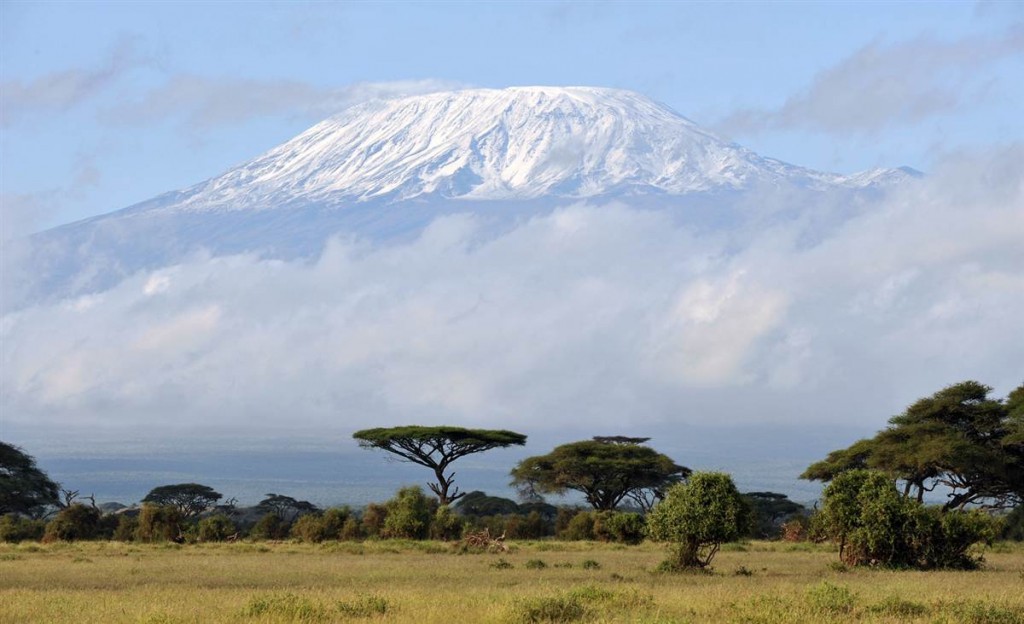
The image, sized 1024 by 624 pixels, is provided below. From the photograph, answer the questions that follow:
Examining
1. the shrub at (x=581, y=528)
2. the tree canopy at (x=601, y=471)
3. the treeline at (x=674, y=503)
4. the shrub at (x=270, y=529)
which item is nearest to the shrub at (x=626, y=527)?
the treeline at (x=674, y=503)

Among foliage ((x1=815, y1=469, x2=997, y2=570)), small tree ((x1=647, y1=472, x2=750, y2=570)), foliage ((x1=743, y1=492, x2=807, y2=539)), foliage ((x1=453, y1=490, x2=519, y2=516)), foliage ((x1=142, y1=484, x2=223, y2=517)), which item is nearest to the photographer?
small tree ((x1=647, y1=472, x2=750, y2=570))

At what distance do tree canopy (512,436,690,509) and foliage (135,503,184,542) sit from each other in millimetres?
23738

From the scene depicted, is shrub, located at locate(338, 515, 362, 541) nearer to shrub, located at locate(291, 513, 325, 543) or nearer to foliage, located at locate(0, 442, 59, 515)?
shrub, located at locate(291, 513, 325, 543)

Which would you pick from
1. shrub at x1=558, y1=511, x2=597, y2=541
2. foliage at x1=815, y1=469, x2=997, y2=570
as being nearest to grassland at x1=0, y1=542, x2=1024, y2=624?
foliage at x1=815, y1=469, x2=997, y2=570

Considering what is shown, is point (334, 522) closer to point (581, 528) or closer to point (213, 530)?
point (213, 530)

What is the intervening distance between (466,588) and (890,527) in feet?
42.0

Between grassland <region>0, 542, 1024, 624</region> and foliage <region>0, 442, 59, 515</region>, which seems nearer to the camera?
grassland <region>0, 542, 1024, 624</region>

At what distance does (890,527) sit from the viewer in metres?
31.9

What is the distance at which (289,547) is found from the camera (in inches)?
1693

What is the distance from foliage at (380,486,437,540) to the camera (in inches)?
1922

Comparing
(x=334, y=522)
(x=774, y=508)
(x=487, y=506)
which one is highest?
(x=774, y=508)

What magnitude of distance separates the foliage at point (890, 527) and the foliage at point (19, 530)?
3076cm

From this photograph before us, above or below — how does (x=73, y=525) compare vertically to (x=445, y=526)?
below

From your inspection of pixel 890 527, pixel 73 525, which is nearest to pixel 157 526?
pixel 73 525
